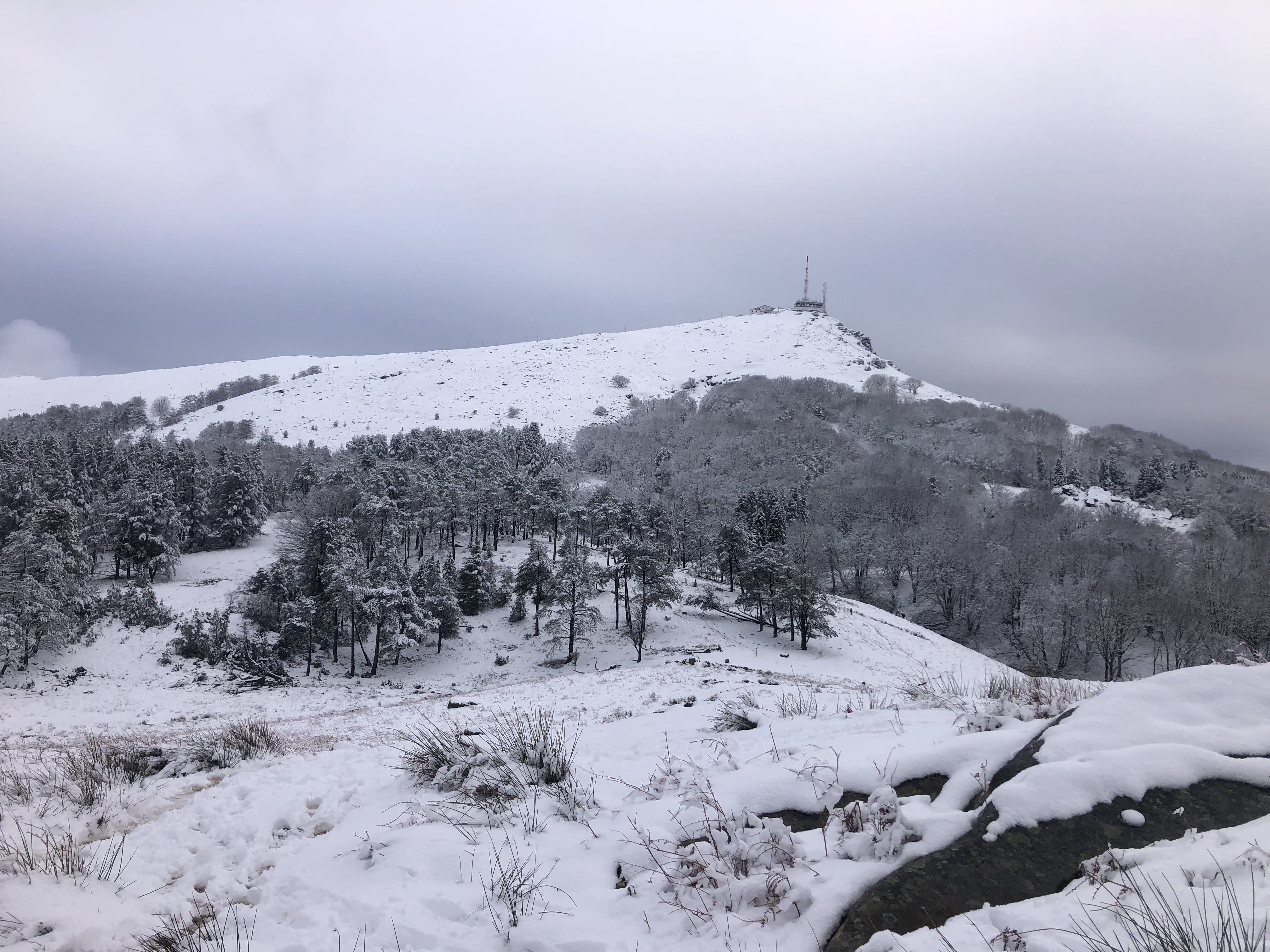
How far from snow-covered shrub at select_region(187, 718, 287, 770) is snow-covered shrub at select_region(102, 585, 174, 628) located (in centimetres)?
3624

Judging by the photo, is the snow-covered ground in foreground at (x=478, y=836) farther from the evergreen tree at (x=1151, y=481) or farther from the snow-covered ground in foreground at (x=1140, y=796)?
the evergreen tree at (x=1151, y=481)

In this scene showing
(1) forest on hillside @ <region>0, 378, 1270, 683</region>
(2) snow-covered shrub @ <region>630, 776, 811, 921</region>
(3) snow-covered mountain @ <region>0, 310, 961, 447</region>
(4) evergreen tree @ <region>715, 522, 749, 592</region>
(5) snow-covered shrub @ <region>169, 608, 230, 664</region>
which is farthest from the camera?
(3) snow-covered mountain @ <region>0, 310, 961, 447</region>

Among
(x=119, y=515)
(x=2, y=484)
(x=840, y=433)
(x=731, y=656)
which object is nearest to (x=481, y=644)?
(x=731, y=656)

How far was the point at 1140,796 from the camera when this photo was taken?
3.44m

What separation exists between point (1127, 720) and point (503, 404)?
533 ft

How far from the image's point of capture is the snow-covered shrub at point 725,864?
313 centimetres

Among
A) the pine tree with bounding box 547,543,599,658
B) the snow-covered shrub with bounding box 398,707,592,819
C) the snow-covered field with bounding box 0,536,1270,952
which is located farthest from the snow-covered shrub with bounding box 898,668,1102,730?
the pine tree with bounding box 547,543,599,658

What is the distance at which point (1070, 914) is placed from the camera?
266 centimetres

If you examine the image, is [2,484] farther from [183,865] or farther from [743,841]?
[743,841]

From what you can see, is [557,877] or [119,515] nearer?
[557,877]

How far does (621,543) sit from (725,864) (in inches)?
1571

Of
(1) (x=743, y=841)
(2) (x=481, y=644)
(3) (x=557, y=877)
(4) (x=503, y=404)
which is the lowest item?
(2) (x=481, y=644)

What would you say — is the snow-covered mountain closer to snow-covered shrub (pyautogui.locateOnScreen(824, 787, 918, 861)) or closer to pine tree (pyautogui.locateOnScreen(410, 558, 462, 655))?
pine tree (pyautogui.locateOnScreen(410, 558, 462, 655))

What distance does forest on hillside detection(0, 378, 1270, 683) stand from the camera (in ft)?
119
